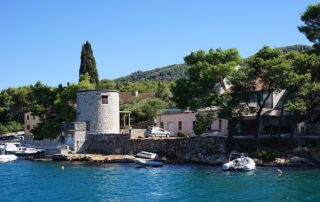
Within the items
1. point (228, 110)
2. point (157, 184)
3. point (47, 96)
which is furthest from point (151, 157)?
point (47, 96)

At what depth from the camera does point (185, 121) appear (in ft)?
225

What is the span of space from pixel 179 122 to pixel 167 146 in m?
11.4

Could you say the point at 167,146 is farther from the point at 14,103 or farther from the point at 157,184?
the point at 14,103

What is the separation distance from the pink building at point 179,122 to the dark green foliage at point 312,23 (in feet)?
48.9

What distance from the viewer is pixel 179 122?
229ft

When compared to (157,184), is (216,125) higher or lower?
higher

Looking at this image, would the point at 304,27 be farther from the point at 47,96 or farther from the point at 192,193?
the point at 47,96

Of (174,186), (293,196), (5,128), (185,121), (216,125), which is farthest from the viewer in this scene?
(5,128)

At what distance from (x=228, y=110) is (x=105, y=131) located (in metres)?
20.0

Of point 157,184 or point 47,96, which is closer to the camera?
point 157,184

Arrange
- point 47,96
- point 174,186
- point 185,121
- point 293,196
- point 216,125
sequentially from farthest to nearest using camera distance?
point 47,96, point 185,121, point 216,125, point 174,186, point 293,196

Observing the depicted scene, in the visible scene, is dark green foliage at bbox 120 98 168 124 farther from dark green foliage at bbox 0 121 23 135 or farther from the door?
dark green foliage at bbox 0 121 23 135

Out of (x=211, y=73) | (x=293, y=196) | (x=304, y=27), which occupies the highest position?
(x=304, y=27)

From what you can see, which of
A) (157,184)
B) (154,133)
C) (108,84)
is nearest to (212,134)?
(154,133)
